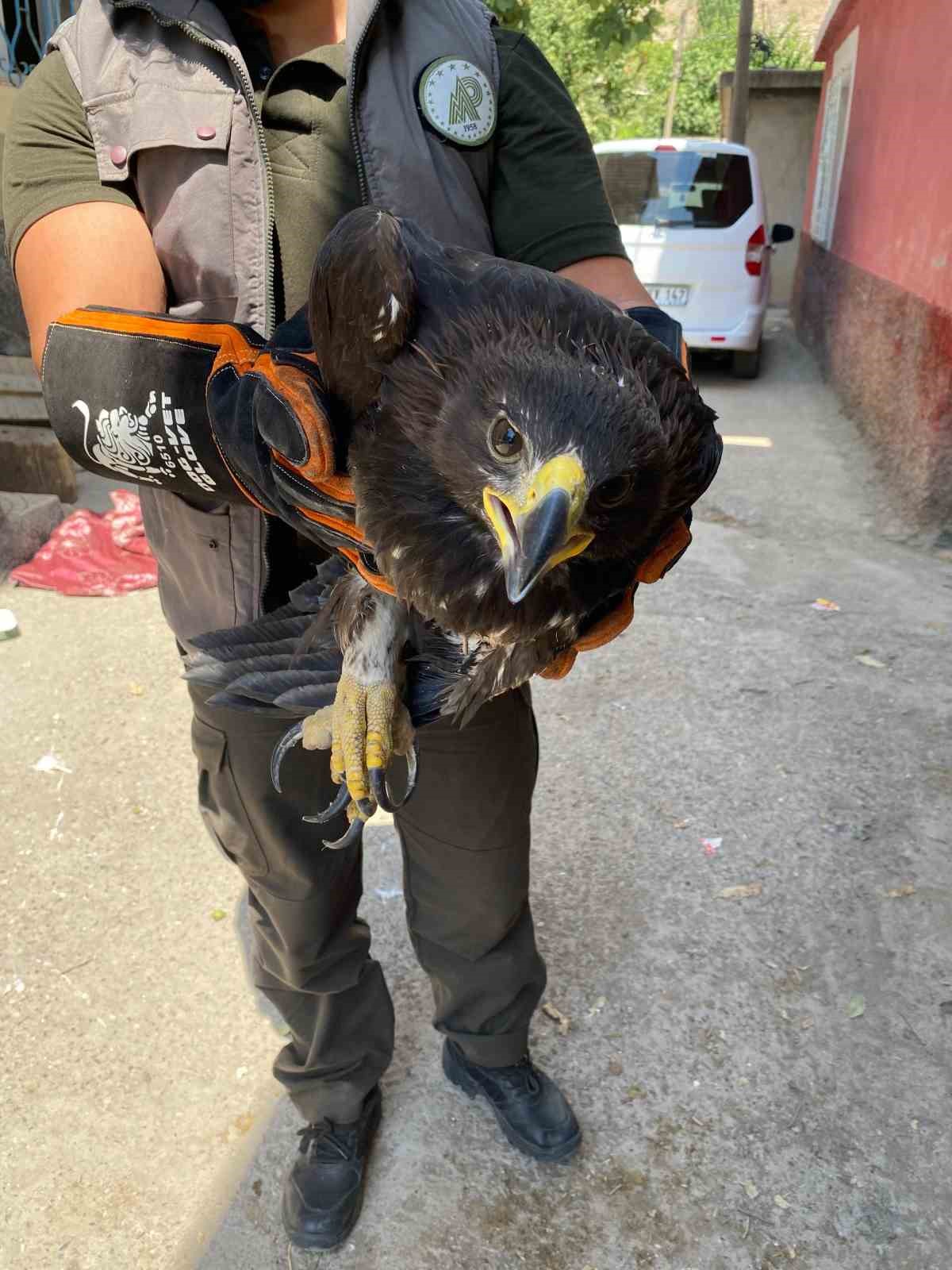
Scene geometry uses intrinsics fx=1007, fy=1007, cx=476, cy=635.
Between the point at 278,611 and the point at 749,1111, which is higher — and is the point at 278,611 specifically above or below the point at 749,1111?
above

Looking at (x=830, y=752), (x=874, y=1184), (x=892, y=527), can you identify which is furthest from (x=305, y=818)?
(x=892, y=527)

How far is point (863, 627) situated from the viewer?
4535mm

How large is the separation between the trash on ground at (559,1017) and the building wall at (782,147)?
13.8 m

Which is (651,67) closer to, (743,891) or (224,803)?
(743,891)

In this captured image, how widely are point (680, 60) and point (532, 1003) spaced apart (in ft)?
94.3

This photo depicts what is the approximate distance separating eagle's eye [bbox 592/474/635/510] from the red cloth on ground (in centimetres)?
404

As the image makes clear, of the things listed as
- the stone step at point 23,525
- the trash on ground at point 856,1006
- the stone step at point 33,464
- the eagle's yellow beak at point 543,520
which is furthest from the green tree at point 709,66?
the eagle's yellow beak at point 543,520

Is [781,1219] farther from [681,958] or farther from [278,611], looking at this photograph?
[278,611]

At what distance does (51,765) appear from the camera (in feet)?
11.7

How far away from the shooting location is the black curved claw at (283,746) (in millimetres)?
1714

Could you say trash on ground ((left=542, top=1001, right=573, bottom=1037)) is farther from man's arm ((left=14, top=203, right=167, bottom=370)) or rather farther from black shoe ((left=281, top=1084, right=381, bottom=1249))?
man's arm ((left=14, top=203, right=167, bottom=370))

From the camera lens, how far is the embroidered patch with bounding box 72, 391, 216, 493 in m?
1.44

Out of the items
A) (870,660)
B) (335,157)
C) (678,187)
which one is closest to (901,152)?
(678,187)

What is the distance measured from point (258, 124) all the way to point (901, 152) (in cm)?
677
